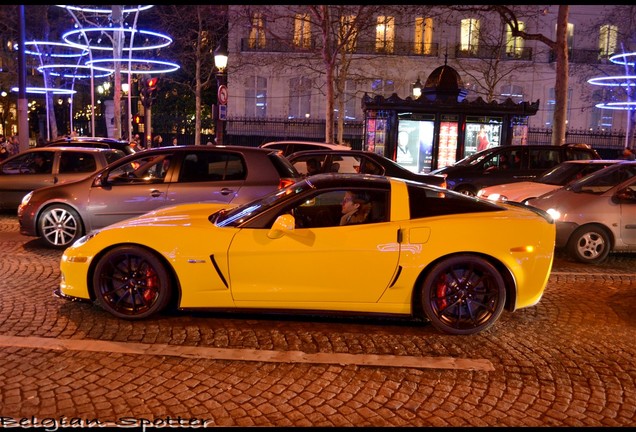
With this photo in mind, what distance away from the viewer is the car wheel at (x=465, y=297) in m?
5.48

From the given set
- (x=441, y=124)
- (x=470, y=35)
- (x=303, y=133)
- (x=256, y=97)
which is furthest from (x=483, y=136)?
(x=256, y=97)

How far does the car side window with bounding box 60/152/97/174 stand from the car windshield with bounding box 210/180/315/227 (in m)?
6.46

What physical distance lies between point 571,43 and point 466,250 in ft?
119

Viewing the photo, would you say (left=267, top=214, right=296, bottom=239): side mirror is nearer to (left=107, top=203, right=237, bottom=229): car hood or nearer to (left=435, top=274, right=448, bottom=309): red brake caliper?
(left=107, top=203, right=237, bottom=229): car hood

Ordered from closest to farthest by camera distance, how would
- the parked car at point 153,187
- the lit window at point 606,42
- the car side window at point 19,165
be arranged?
Answer: the parked car at point 153,187
the car side window at point 19,165
the lit window at point 606,42

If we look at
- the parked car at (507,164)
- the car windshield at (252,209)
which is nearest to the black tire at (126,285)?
the car windshield at (252,209)

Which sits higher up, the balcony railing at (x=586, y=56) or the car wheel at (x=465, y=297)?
the balcony railing at (x=586, y=56)

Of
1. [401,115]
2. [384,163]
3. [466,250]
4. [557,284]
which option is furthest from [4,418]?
[401,115]

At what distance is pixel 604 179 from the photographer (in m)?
9.58

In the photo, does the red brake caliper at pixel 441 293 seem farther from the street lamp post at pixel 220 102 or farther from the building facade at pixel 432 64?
the building facade at pixel 432 64

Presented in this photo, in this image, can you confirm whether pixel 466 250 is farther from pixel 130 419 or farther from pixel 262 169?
pixel 262 169

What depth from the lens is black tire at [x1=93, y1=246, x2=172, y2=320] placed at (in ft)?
18.5

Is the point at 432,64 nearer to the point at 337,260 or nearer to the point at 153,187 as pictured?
the point at 153,187

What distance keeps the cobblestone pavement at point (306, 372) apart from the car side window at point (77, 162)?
542 centimetres
